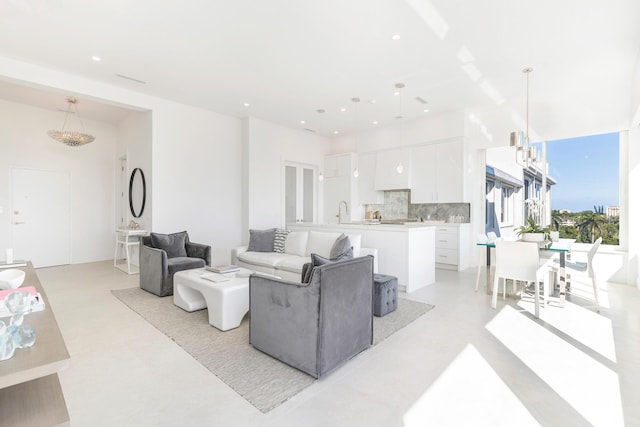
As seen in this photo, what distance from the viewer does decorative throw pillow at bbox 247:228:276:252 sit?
5.37 meters

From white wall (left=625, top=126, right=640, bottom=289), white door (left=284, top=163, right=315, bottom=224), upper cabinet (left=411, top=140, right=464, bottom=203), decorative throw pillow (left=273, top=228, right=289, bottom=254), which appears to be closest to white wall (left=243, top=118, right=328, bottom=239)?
white door (left=284, top=163, right=315, bottom=224)

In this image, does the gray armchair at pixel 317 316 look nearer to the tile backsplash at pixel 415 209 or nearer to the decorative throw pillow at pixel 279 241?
the decorative throw pillow at pixel 279 241

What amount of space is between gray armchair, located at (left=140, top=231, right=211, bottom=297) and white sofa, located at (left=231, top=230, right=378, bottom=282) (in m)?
0.67

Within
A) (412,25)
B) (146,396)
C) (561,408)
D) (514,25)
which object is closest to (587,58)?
(514,25)

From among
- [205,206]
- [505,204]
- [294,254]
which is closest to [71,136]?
[205,206]

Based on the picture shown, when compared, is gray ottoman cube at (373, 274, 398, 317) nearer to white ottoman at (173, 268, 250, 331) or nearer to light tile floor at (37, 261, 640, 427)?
light tile floor at (37, 261, 640, 427)

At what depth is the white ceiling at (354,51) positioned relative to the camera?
3061mm

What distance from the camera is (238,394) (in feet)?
6.65

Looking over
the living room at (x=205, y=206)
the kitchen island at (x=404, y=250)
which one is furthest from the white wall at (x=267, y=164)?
the kitchen island at (x=404, y=250)

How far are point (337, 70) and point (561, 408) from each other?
4236 mm

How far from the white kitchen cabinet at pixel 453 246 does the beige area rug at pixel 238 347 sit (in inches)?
104

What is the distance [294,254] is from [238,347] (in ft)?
8.17

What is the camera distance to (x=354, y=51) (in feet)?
12.7

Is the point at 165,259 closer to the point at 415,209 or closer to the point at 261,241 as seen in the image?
the point at 261,241
